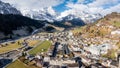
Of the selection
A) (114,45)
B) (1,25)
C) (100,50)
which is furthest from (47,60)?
(1,25)

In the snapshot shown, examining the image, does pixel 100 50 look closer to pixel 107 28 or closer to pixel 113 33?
pixel 113 33

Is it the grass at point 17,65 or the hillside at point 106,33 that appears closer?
the grass at point 17,65

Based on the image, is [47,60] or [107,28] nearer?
[47,60]

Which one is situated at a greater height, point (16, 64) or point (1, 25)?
point (1, 25)

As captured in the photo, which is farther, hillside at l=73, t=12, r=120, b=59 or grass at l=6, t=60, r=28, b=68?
hillside at l=73, t=12, r=120, b=59

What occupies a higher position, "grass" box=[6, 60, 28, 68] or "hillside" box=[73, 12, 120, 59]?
"hillside" box=[73, 12, 120, 59]

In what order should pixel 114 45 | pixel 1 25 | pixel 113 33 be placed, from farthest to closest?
1. pixel 1 25
2. pixel 113 33
3. pixel 114 45

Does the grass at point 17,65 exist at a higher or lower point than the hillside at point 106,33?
lower

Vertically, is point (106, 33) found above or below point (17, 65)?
above

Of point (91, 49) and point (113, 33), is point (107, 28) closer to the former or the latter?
point (113, 33)

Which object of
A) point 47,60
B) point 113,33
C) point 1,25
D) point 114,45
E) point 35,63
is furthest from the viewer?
point 1,25

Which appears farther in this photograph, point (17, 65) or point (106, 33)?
point (106, 33)
